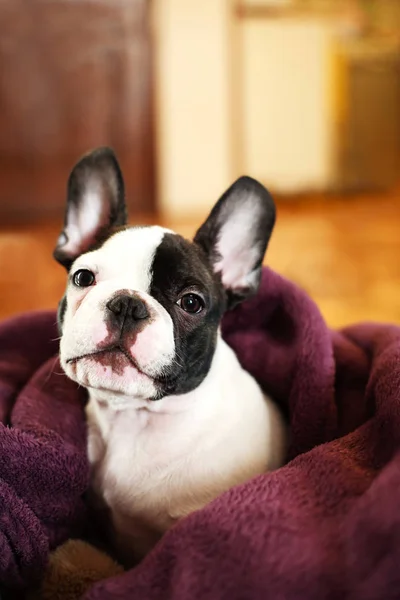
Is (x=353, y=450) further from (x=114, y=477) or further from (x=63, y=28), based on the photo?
(x=63, y=28)

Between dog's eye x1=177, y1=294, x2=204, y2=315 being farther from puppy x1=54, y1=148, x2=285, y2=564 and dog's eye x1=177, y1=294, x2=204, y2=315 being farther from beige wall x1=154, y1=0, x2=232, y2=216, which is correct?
beige wall x1=154, y1=0, x2=232, y2=216

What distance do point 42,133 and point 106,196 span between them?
301 cm

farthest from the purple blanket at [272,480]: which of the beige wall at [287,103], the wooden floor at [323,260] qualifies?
the beige wall at [287,103]

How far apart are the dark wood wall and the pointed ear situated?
304 centimetres

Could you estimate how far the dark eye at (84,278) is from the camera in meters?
1.00

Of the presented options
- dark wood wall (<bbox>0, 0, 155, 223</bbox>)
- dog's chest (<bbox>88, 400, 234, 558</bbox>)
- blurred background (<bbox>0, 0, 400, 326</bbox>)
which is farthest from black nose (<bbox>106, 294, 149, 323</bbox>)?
dark wood wall (<bbox>0, 0, 155, 223</bbox>)

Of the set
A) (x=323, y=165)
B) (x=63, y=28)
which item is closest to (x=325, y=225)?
(x=323, y=165)

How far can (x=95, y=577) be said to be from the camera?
922mm

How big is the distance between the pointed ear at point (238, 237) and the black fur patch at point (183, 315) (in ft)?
0.37

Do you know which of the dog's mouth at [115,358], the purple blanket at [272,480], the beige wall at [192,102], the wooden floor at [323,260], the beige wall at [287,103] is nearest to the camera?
the purple blanket at [272,480]

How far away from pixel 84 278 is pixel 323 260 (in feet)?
7.02

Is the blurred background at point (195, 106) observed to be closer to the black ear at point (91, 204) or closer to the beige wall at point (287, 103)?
the beige wall at point (287, 103)

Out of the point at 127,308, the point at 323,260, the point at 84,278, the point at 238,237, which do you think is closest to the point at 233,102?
the point at 323,260

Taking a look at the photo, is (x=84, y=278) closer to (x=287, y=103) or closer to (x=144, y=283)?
(x=144, y=283)
